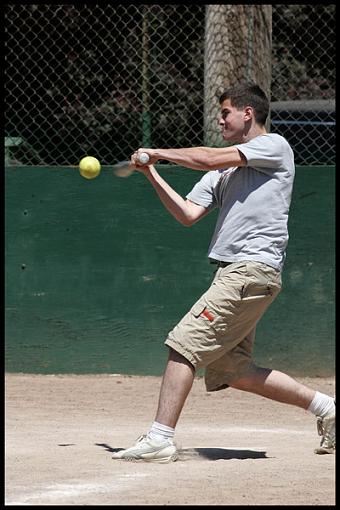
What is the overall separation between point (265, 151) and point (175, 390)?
123cm

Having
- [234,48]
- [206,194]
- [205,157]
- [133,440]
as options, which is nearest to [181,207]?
[206,194]

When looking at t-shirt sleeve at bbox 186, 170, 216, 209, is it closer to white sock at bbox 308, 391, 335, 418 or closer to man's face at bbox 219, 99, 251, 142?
man's face at bbox 219, 99, 251, 142

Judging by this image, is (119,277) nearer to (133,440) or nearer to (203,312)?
(133,440)

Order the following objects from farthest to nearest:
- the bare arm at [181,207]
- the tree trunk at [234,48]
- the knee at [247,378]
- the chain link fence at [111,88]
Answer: the chain link fence at [111,88], the tree trunk at [234,48], the bare arm at [181,207], the knee at [247,378]

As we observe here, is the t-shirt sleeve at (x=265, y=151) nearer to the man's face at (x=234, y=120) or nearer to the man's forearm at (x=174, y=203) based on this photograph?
the man's face at (x=234, y=120)

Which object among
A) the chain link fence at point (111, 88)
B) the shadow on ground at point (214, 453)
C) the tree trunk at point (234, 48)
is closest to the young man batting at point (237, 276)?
the shadow on ground at point (214, 453)

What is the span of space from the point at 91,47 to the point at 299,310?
2.71 metres

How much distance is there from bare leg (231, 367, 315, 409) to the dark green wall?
257cm

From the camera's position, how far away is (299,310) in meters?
8.27

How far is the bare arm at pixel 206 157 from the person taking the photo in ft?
17.6

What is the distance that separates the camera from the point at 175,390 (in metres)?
5.38

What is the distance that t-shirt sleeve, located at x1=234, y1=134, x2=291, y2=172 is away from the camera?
5.41 metres

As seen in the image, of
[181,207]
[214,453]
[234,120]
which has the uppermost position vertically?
[234,120]

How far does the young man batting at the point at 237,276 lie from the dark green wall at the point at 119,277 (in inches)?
99.7
